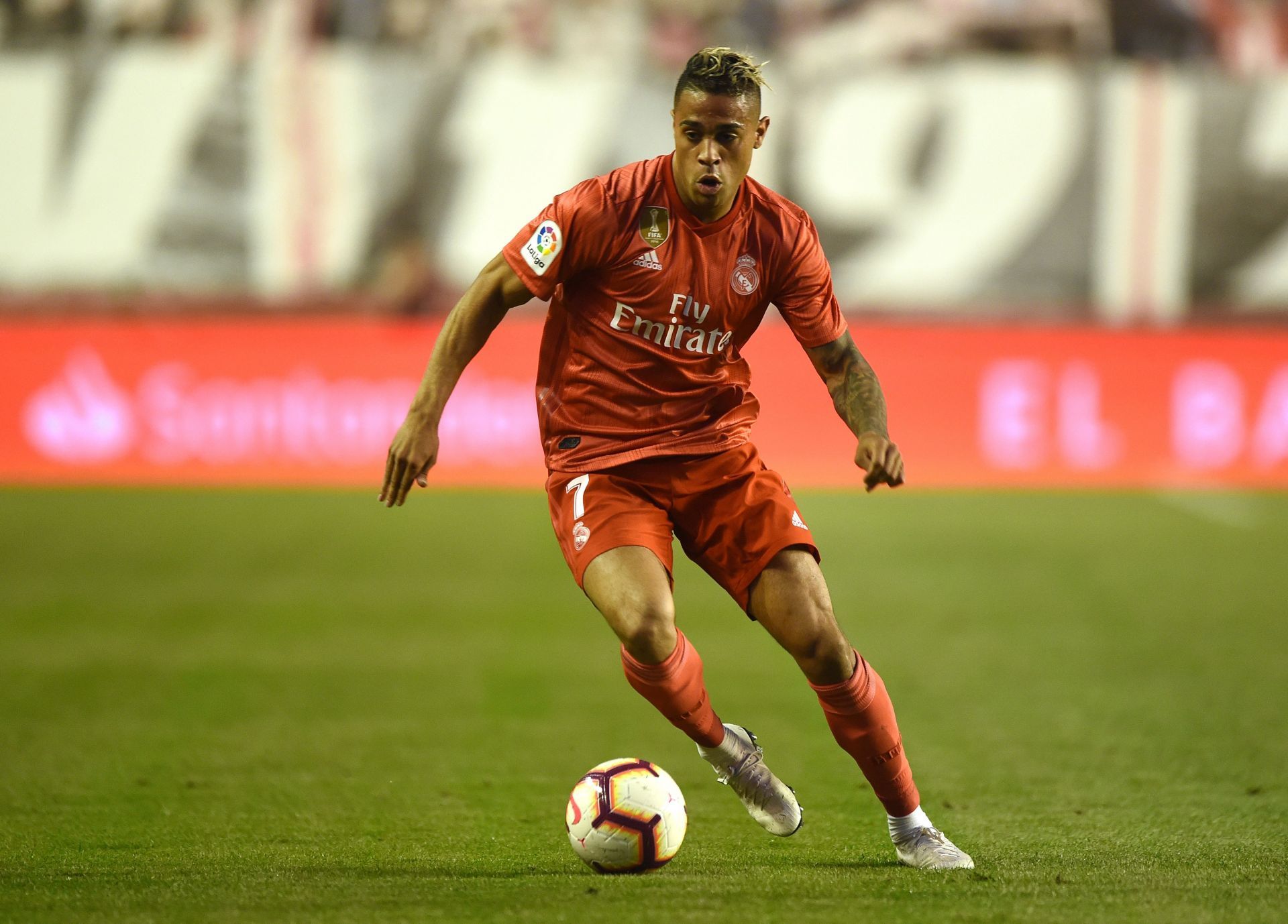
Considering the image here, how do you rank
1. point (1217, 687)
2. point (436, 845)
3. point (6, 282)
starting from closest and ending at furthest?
point (436, 845)
point (1217, 687)
point (6, 282)

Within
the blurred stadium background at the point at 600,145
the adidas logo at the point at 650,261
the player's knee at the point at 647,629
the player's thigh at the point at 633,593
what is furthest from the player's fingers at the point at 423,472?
the blurred stadium background at the point at 600,145

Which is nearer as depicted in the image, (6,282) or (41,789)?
(41,789)

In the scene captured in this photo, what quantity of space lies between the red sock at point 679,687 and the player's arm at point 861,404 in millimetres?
673

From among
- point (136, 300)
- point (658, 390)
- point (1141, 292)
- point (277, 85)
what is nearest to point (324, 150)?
point (277, 85)

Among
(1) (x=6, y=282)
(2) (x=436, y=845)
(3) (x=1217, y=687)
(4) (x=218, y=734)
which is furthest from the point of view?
(1) (x=6, y=282)

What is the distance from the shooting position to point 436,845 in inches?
175

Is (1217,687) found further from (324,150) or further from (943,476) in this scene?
(324,150)

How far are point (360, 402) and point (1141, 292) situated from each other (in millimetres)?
8405

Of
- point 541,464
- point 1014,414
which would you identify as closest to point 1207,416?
point 1014,414

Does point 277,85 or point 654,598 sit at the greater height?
point 277,85

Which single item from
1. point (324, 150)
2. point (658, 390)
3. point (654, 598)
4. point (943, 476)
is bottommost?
point (943, 476)

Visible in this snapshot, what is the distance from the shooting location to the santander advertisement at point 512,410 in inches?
543

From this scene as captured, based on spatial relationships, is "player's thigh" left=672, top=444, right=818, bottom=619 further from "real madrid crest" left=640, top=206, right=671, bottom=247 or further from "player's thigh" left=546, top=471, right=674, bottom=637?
"real madrid crest" left=640, top=206, right=671, bottom=247

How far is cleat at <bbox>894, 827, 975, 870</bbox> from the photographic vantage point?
416 cm
